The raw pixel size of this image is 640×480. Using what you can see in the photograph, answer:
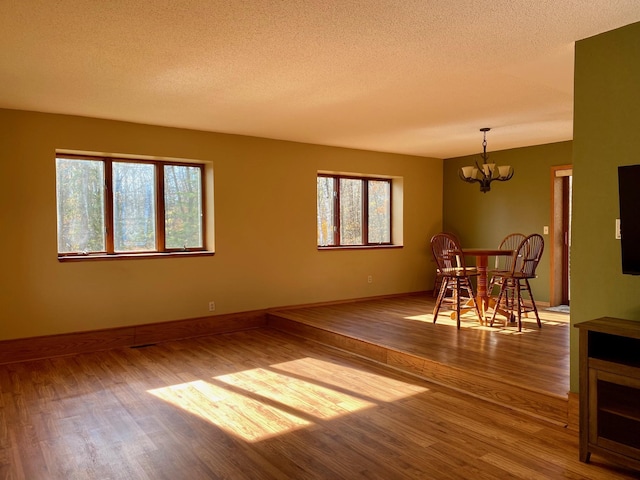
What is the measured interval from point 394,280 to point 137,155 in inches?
157

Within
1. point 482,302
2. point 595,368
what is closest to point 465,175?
point 482,302

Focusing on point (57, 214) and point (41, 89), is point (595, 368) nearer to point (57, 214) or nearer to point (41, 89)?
point (41, 89)

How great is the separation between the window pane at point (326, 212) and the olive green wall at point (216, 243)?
0.25m

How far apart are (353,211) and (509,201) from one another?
2194 millimetres

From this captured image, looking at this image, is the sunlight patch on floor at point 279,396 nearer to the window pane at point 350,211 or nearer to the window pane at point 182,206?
the window pane at point 182,206

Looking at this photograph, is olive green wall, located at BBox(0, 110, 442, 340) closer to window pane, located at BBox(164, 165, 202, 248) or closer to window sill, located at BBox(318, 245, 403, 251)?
window sill, located at BBox(318, 245, 403, 251)

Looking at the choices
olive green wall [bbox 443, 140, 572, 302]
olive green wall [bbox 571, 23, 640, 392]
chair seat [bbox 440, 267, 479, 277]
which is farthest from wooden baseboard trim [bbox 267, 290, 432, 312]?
olive green wall [bbox 571, 23, 640, 392]

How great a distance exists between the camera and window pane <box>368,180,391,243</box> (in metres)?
7.32

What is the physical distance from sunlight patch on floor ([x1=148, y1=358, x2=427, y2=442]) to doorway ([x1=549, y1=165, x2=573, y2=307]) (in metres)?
3.67

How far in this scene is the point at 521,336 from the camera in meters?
4.67

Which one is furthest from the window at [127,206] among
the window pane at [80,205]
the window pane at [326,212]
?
the window pane at [326,212]

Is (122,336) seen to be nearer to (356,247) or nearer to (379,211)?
(356,247)

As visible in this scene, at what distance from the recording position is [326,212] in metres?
6.82

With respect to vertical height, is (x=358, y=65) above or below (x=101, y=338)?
above
